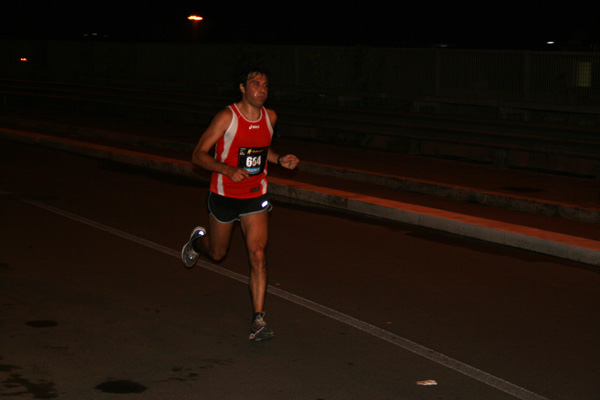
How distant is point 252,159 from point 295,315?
124cm

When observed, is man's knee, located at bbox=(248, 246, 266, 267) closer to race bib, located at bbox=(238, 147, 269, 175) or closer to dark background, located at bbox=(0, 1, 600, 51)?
race bib, located at bbox=(238, 147, 269, 175)

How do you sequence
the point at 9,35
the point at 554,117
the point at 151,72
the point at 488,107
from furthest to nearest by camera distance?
the point at 9,35
the point at 151,72
the point at 488,107
the point at 554,117

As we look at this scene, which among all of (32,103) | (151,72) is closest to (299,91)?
(151,72)

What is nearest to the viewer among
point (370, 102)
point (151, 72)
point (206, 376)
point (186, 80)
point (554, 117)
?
point (206, 376)

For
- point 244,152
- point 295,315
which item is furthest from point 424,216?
point 244,152

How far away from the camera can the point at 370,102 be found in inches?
885

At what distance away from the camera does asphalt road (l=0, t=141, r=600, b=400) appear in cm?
541

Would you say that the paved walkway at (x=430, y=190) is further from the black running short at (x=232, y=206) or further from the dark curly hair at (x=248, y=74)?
the dark curly hair at (x=248, y=74)

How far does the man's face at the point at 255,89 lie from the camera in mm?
6434

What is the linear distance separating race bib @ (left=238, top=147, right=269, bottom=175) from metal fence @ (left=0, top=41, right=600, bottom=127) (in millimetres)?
11548

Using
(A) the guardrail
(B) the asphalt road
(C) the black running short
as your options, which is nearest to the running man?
(C) the black running short

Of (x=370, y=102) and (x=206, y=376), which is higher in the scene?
(x=370, y=102)

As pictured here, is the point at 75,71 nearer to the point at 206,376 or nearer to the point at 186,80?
the point at 186,80

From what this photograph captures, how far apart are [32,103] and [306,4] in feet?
46.9
